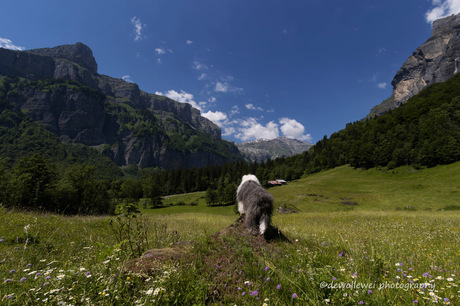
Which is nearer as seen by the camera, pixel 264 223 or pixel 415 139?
pixel 264 223

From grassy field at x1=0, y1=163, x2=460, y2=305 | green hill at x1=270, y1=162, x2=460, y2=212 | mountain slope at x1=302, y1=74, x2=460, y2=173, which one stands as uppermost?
mountain slope at x1=302, y1=74, x2=460, y2=173

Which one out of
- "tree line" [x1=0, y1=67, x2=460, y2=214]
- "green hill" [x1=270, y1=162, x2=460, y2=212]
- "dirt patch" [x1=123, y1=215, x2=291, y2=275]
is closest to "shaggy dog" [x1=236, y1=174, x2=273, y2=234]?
"dirt patch" [x1=123, y1=215, x2=291, y2=275]

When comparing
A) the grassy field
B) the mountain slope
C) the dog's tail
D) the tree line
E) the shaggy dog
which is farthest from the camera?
the mountain slope

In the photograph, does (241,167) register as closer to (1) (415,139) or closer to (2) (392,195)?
(1) (415,139)

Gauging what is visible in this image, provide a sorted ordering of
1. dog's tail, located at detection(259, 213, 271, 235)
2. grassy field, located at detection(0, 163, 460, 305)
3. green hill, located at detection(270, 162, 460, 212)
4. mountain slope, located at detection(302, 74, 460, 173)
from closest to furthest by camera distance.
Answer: grassy field, located at detection(0, 163, 460, 305), dog's tail, located at detection(259, 213, 271, 235), green hill, located at detection(270, 162, 460, 212), mountain slope, located at detection(302, 74, 460, 173)

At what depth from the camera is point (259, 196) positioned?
722 centimetres

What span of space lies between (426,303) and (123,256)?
18.6 ft

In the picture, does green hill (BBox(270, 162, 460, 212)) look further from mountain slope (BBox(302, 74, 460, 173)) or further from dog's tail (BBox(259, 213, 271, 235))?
dog's tail (BBox(259, 213, 271, 235))

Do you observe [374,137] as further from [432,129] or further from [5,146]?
[5,146]

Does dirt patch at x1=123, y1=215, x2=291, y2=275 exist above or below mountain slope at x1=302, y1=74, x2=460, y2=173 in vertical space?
below

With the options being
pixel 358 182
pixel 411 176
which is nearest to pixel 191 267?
pixel 358 182

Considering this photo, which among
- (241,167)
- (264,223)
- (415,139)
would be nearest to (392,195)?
(415,139)

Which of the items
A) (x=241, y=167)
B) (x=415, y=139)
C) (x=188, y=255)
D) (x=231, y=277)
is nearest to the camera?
(x=231, y=277)

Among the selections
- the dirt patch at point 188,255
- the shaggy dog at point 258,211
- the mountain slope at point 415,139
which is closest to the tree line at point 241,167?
the mountain slope at point 415,139
